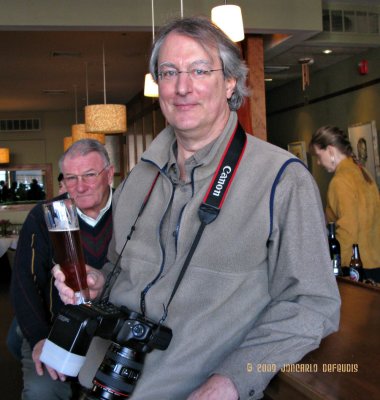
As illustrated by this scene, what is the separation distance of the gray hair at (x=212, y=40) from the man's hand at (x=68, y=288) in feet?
2.08

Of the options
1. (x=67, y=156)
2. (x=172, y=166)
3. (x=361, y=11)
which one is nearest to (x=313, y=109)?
(x=361, y=11)

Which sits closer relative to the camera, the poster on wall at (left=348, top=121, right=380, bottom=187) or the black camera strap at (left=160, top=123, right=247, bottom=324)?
the black camera strap at (left=160, top=123, right=247, bottom=324)

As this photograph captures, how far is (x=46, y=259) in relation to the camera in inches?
99.0

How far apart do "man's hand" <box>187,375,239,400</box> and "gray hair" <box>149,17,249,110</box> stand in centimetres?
74

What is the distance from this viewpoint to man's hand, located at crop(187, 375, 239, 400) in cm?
128

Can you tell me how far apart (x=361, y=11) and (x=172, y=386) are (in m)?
6.79

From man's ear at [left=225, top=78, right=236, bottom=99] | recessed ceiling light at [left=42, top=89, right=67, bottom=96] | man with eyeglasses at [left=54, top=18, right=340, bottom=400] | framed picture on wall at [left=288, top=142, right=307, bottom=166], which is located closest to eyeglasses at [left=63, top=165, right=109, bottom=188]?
man with eyeglasses at [left=54, top=18, right=340, bottom=400]

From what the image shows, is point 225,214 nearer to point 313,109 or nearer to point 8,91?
point 313,109

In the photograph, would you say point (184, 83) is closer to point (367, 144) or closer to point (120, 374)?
point (120, 374)

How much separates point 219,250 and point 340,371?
0.37m

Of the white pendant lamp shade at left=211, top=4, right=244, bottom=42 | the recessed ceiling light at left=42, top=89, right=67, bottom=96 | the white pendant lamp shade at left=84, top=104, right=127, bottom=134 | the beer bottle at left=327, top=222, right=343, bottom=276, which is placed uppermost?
the recessed ceiling light at left=42, top=89, right=67, bottom=96

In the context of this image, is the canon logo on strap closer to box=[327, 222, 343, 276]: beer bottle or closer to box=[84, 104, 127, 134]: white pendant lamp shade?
box=[327, 222, 343, 276]: beer bottle

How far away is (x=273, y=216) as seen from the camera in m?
1.34

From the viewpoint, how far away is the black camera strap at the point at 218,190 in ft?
4.50
